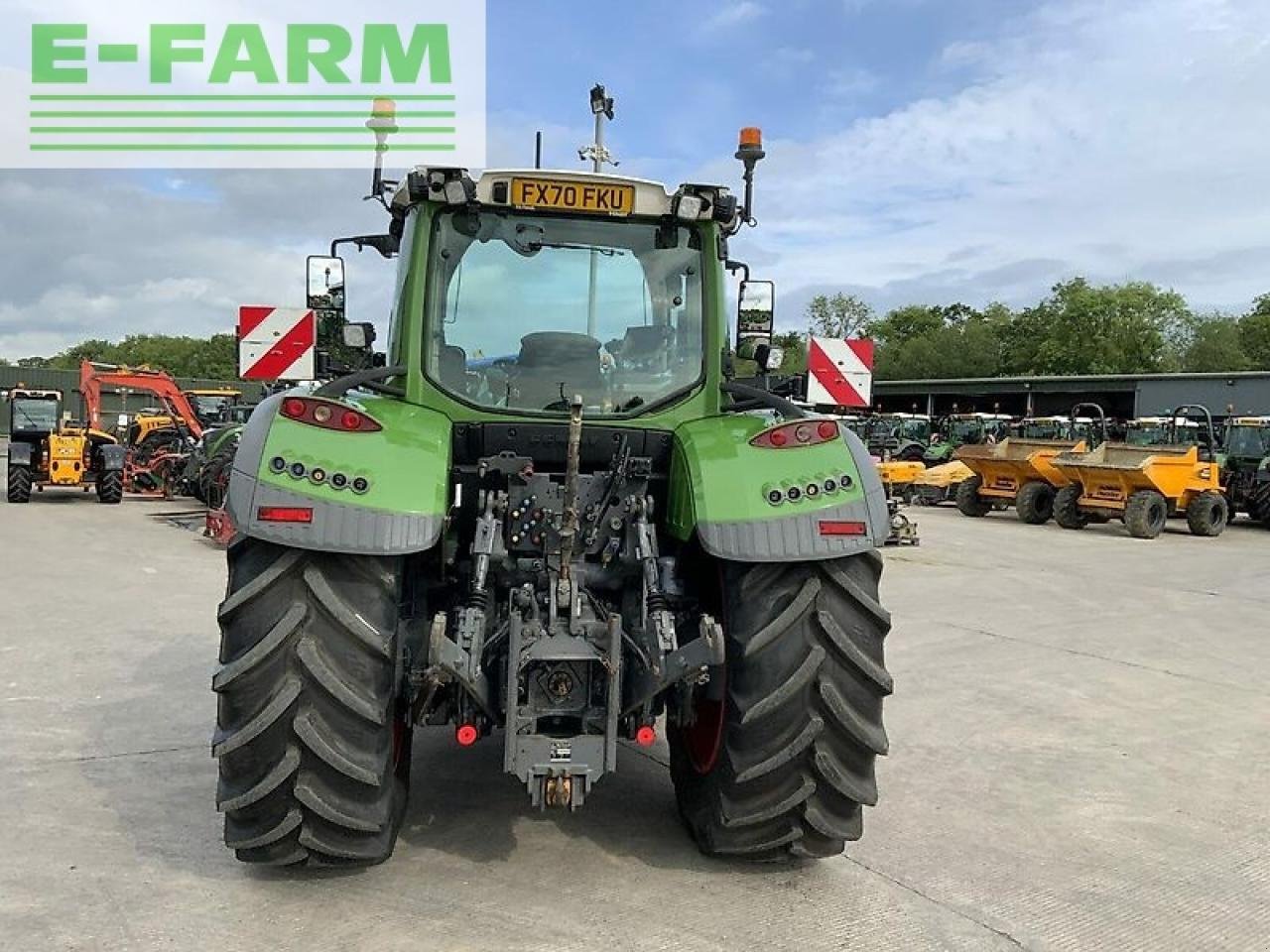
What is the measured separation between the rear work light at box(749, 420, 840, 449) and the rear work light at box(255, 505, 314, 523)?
1518 mm

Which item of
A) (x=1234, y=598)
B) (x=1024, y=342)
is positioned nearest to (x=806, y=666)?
(x=1234, y=598)

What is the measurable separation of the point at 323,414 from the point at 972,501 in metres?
19.9

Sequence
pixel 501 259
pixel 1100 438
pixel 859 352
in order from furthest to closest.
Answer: pixel 1100 438 < pixel 859 352 < pixel 501 259

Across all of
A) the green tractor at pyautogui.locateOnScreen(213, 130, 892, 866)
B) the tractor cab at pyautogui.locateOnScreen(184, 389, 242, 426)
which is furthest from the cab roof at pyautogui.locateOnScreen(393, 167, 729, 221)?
the tractor cab at pyautogui.locateOnScreen(184, 389, 242, 426)

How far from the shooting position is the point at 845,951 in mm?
3236

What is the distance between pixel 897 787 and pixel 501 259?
115 inches

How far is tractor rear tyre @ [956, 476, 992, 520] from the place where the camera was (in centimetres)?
2177

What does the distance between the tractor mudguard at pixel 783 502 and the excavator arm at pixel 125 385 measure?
1828 centimetres

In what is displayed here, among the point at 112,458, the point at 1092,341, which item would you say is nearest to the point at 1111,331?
the point at 1092,341

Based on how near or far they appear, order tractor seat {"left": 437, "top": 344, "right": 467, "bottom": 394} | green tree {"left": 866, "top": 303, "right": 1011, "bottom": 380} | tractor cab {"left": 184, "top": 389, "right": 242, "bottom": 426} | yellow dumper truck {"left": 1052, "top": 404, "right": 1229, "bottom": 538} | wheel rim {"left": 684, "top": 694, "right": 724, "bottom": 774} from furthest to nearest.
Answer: green tree {"left": 866, "top": 303, "right": 1011, "bottom": 380} → tractor cab {"left": 184, "top": 389, "right": 242, "bottom": 426} → yellow dumper truck {"left": 1052, "top": 404, "right": 1229, "bottom": 538} → tractor seat {"left": 437, "top": 344, "right": 467, "bottom": 394} → wheel rim {"left": 684, "top": 694, "right": 724, "bottom": 774}

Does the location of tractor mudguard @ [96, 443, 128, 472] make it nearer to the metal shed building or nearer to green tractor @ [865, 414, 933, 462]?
green tractor @ [865, 414, 933, 462]

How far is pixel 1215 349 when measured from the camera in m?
61.4

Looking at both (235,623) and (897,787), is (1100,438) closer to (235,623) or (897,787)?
(897,787)

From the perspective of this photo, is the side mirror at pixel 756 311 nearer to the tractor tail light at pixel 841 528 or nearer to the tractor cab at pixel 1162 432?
the tractor tail light at pixel 841 528
